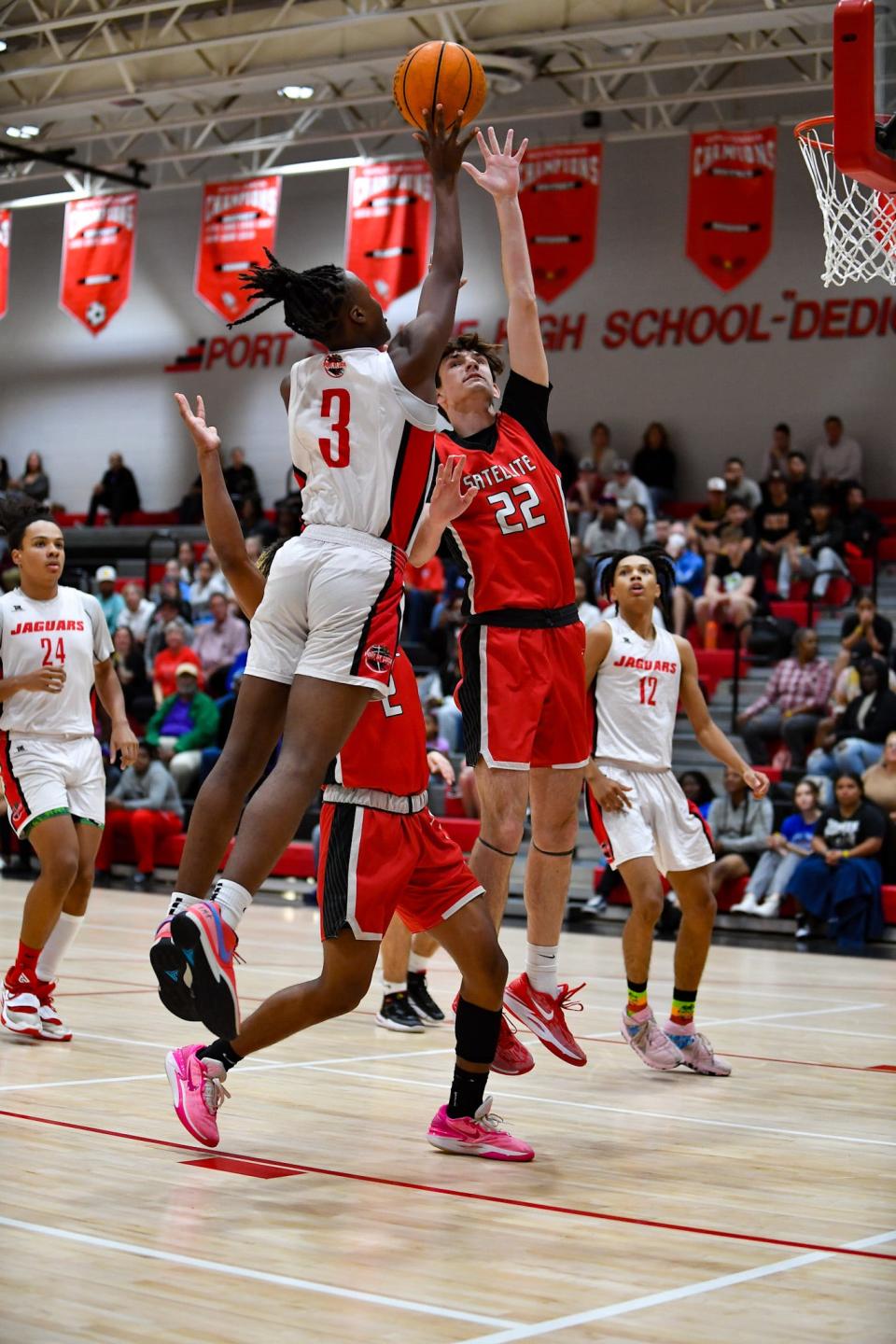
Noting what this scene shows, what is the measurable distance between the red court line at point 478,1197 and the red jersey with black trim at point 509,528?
6.61 ft

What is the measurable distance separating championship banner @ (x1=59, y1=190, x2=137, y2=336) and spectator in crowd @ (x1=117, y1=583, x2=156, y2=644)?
2.93 m

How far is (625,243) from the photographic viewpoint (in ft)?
66.9

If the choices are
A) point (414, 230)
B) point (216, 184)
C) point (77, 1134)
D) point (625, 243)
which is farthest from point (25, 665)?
point (625, 243)

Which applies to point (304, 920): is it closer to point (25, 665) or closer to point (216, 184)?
point (25, 665)

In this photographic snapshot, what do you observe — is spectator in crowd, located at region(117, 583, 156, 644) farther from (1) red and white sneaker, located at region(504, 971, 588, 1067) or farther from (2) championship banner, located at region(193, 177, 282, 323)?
(1) red and white sneaker, located at region(504, 971, 588, 1067)

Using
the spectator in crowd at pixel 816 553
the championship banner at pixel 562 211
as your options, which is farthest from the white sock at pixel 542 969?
the championship banner at pixel 562 211

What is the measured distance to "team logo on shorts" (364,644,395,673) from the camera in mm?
4082

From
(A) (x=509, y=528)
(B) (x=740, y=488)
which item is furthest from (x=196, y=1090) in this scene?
(B) (x=740, y=488)

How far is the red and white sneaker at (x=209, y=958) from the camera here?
12.0ft

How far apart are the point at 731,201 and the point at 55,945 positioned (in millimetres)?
11116

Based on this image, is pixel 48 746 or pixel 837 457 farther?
pixel 837 457

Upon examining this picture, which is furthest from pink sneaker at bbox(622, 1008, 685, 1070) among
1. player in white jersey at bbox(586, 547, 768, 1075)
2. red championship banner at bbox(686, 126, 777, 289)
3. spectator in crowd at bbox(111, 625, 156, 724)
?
spectator in crowd at bbox(111, 625, 156, 724)

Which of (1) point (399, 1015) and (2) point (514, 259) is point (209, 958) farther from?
(1) point (399, 1015)

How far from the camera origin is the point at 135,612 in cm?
1833
